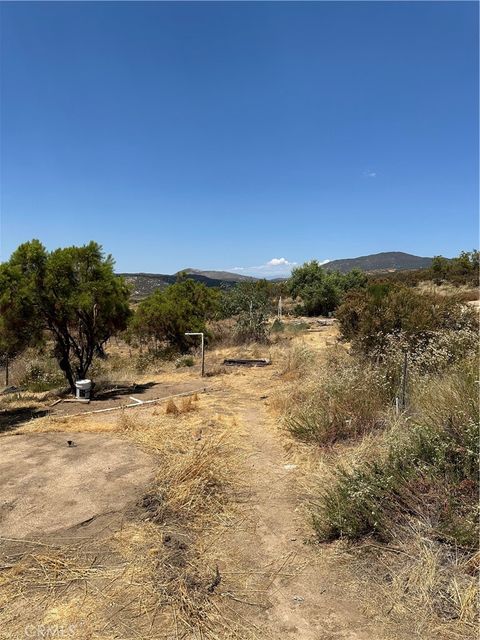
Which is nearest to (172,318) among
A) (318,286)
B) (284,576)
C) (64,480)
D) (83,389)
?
(83,389)

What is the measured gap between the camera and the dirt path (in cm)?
256

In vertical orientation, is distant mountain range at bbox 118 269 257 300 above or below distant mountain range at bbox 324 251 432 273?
below

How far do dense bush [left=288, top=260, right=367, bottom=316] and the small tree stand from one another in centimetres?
1136

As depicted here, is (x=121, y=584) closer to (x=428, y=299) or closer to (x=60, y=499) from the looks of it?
(x=60, y=499)

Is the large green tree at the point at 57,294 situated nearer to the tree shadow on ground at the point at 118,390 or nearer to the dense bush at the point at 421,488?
the tree shadow on ground at the point at 118,390

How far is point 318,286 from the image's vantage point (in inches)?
1264

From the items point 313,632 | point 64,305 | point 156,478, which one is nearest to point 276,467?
point 156,478

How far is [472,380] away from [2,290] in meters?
9.18

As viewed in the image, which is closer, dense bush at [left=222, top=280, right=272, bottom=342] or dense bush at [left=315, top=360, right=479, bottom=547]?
dense bush at [left=315, top=360, right=479, bottom=547]

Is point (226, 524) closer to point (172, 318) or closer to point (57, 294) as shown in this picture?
point (57, 294)

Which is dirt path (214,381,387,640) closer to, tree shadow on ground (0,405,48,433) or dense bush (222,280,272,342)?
tree shadow on ground (0,405,48,433)

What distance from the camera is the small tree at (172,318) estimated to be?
1833cm

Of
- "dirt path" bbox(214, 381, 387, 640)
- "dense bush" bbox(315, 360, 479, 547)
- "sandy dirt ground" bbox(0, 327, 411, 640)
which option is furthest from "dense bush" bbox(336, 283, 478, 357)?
"dirt path" bbox(214, 381, 387, 640)

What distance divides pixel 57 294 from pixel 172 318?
8.38 m
